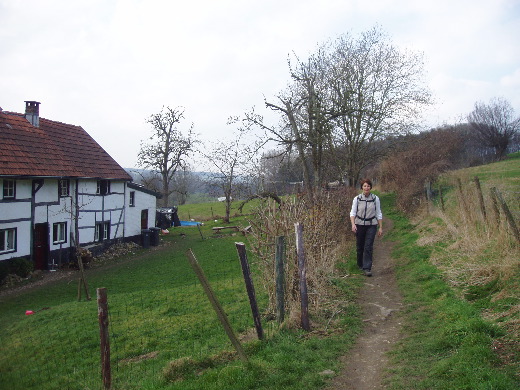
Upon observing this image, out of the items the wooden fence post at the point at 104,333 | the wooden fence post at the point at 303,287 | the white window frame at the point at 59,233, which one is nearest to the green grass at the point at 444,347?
the wooden fence post at the point at 303,287

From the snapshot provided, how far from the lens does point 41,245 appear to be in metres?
21.4

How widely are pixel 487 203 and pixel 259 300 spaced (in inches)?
191

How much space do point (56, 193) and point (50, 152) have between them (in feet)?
7.97

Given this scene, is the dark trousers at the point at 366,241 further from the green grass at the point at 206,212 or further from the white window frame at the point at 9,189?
the green grass at the point at 206,212

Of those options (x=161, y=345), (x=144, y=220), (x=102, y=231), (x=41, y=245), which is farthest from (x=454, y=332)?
(x=144, y=220)

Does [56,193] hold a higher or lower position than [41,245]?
higher

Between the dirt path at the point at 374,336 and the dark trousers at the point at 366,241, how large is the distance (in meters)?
0.37

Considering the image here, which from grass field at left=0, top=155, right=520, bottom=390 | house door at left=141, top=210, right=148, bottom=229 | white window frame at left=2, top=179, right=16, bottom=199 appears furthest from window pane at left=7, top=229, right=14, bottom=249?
house door at left=141, top=210, right=148, bottom=229

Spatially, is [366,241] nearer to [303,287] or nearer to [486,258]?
→ [486,258]

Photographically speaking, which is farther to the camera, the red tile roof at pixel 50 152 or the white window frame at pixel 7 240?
the red tile roof at pixel 50 152

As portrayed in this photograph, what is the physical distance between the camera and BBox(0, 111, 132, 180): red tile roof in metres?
20.3

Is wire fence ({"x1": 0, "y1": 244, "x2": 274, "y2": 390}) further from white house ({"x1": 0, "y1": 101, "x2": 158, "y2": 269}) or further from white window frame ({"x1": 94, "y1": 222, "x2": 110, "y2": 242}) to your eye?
white window frame ({"x1": 94, "y1": 222, "x2": 110, "y2": 242})

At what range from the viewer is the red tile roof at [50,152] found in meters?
20.3

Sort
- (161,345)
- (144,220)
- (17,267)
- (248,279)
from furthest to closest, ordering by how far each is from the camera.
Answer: (144,220) < (17,267) < (161,345) < (248,279)
